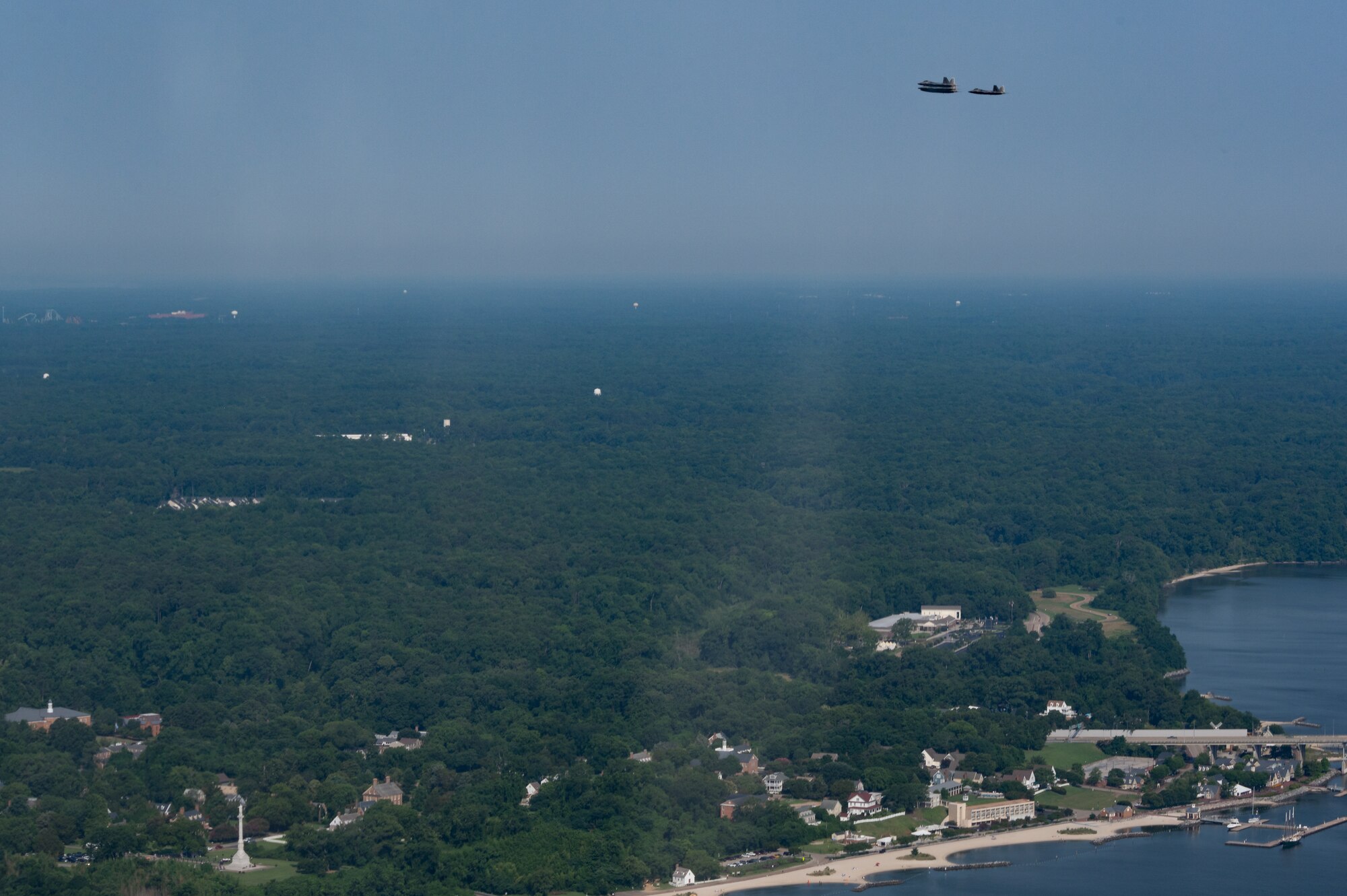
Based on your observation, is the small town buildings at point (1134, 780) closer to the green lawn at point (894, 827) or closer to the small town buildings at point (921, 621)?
the green lawn at point (894, 827)

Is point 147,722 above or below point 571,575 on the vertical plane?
below

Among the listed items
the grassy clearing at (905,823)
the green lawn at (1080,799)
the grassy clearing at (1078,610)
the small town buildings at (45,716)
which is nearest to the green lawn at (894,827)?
the grassy clearing at (905,823)

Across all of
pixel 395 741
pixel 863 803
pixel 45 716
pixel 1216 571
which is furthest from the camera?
pixel 1216 571

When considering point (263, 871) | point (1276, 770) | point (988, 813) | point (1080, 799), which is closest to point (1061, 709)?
point (1276, 770)

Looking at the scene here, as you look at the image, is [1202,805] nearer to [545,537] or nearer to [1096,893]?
[1096,893]

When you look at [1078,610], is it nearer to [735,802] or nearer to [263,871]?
[735,802]
